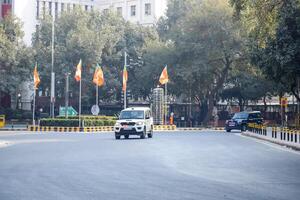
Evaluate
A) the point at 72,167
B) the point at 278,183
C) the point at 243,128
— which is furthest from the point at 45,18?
the point at 278,183

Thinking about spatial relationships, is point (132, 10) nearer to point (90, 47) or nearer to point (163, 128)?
point (90, 47)

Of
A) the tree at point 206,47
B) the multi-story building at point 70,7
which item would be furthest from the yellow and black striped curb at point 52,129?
the multi-story building at point 70,7

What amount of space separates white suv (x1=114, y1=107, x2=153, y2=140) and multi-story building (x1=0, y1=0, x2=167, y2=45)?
5251 centimetres

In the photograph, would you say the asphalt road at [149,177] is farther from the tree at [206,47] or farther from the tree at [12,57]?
the tree at [12,57]

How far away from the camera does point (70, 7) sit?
9825 cm

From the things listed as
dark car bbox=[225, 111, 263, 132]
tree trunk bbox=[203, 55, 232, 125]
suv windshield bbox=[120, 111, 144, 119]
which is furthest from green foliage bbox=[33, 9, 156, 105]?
suv windshield bbox=[120, 111, 144, 119]

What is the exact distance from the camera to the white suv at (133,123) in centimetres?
3850

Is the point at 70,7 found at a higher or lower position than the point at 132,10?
lower

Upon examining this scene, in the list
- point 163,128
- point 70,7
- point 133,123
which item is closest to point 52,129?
point 163,128

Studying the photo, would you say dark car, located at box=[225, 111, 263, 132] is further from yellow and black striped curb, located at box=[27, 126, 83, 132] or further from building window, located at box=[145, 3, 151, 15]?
building window, located at box=[145, 3, 151, 15]

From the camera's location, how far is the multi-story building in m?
93.9

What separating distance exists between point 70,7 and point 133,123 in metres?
62.8

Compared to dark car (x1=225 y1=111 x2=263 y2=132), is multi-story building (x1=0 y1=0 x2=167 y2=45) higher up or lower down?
higher up

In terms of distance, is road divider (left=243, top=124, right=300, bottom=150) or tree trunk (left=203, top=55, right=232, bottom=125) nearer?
road divider (left=243, top=124, right=300, bottom=150)
